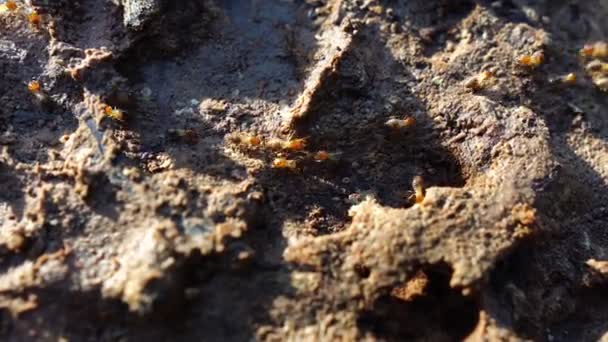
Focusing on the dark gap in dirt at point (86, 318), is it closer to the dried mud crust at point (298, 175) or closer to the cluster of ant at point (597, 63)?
the dried mud crust at point (298, 175)

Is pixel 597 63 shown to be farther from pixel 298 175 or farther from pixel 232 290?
pixel 232 290

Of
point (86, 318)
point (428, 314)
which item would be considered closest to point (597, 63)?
point (428, 314)

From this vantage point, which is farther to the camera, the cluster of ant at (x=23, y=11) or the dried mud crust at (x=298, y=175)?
the cluster of ant at (x=23, y=11)

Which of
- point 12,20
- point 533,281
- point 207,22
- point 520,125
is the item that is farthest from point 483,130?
point 12,20

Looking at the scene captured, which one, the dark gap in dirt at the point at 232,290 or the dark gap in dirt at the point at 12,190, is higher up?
the dark gap in dirt at the point at 12,190

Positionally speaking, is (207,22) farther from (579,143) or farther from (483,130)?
(579,143)

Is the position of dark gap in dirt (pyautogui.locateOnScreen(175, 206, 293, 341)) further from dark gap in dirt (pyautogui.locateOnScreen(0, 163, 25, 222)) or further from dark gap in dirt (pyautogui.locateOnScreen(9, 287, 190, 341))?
dark gap in dirt (pyautogui.locateOnScreen(0, 163, 25, 222))

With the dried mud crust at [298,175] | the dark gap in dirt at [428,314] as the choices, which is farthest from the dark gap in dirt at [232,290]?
the dark gap in dirt at [428,314]
